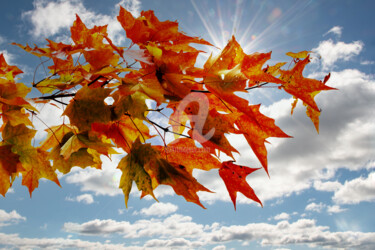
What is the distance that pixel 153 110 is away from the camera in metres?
0.79

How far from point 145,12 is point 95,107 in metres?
0.33

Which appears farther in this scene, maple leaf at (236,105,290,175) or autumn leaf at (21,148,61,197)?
autumn leaf at (21,148,61,197)

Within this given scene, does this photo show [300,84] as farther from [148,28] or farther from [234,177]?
[148,28]

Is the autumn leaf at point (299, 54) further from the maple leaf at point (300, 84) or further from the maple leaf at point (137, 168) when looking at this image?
the maple leaf at point (137, 168)

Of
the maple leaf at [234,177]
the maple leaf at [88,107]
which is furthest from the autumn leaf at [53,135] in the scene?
the maple leaf at [234,177]

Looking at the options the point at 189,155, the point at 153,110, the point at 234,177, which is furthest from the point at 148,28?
the point at 234,177

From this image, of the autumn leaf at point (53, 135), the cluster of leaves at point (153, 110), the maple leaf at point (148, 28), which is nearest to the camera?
the cluster of leaves at point (153, 110)

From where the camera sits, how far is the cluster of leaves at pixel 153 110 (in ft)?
2.26

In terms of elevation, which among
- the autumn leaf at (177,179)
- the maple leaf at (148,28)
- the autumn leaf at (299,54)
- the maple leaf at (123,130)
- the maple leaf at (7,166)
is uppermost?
the maple leaf at (148,28)

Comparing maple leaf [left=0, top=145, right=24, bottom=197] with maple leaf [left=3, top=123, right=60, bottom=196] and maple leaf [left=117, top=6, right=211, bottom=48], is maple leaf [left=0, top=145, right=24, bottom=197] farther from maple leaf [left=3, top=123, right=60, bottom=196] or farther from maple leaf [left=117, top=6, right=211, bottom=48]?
maple leaf [left=117, top=6, right=211, bottom=48]

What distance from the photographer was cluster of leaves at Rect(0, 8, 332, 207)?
27.2 inches

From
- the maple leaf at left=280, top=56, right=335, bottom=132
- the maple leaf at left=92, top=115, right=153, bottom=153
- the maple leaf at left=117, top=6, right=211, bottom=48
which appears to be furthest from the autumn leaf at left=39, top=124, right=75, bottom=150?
the maple leaf at left=280, top=56, right=335, bottom=132

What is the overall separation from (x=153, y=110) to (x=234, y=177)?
328mm

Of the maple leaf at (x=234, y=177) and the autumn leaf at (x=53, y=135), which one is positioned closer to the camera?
the maple leaf at (x=234, y=177)
